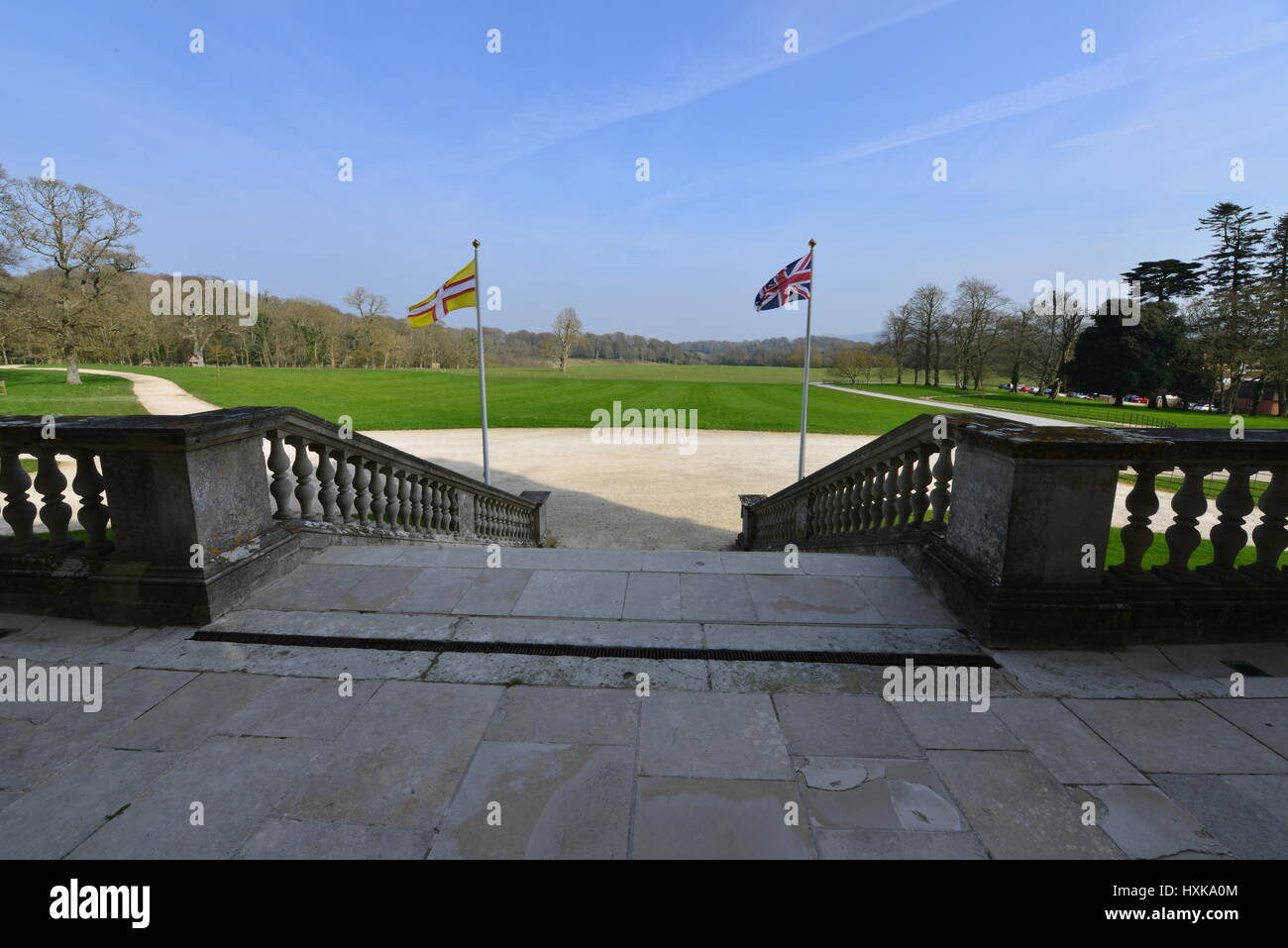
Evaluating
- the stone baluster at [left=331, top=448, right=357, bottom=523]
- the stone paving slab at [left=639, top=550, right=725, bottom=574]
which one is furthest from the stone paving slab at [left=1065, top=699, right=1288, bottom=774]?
the stone baluster at [left=331, top=448, right=357, bottom=523]

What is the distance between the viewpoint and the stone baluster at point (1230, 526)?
340cm

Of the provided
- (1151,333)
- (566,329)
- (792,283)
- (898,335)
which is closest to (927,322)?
(898,335)

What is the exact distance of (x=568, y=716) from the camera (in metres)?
2.67

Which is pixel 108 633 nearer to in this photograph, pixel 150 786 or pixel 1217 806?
pixel 150 786

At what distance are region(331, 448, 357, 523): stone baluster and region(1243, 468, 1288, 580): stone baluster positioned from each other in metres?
6.73

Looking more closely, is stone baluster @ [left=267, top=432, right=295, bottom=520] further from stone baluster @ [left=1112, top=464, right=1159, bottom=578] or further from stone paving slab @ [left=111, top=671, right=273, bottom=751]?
stone baluster @ [left=1112, top=464, right=1159, bottom=578]

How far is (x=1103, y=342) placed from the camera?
2030 inches

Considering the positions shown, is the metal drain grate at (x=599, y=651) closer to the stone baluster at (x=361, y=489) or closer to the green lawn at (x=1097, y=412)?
the stone baluster at (x=361, y=489)

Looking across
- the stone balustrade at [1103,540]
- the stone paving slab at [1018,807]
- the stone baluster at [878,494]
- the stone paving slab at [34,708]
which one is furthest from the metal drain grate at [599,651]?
the stone baluster at [878,494]

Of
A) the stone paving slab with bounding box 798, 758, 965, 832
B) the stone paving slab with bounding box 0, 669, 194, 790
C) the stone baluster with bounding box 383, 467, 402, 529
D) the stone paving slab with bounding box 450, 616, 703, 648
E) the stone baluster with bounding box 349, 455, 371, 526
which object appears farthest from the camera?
the stone baluster with bounding box 383, 467, 402, 529

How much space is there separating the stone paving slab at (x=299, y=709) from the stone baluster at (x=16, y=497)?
2.41m

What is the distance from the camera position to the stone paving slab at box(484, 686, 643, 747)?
2523 millimetres

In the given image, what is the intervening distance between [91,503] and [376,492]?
8.09 feet
